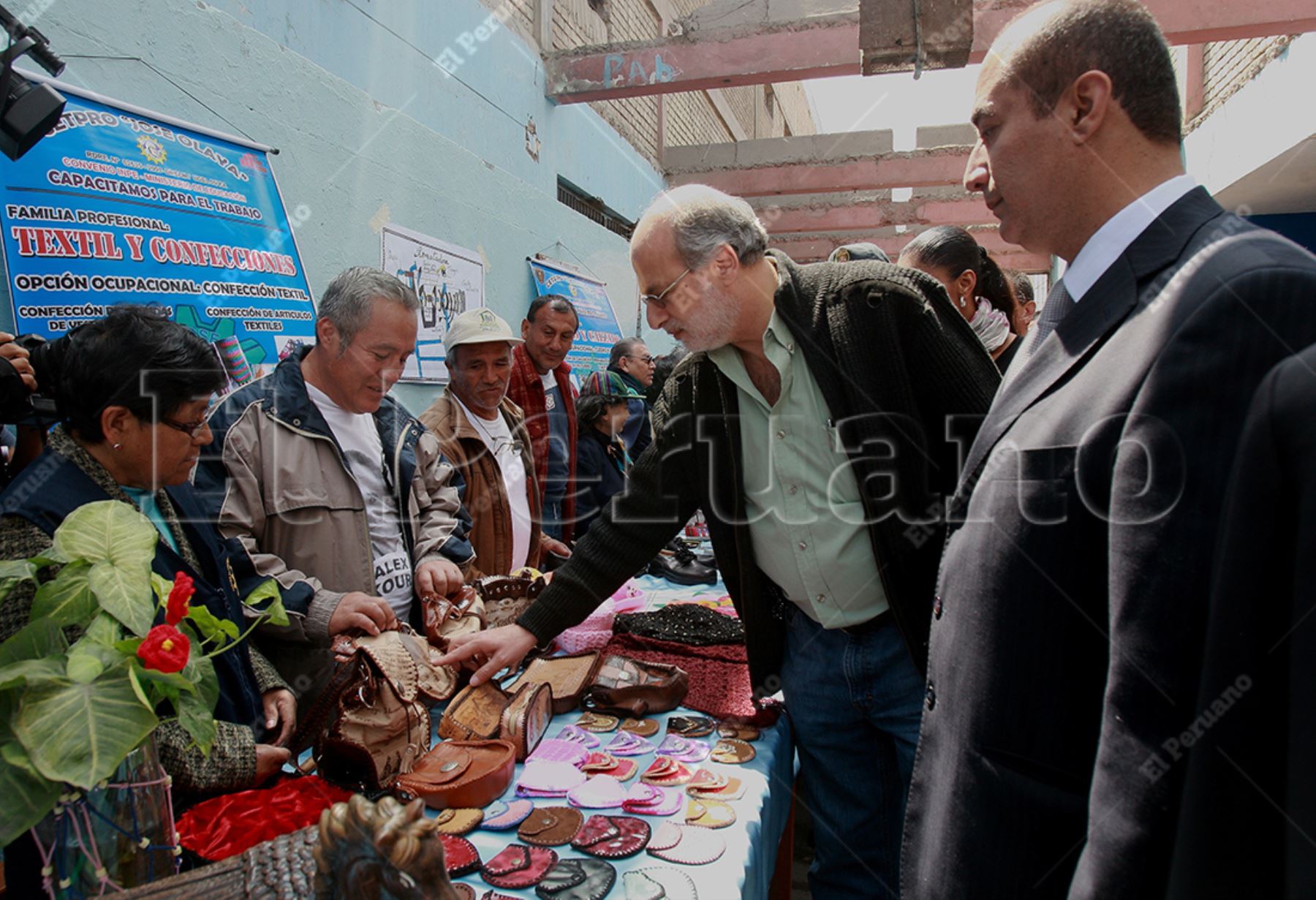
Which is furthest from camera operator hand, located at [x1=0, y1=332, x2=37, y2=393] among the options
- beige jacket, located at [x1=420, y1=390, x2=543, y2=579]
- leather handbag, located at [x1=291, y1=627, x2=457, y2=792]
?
beige jacket, located at [x1=420, y1=390, x2=543, y2=579]

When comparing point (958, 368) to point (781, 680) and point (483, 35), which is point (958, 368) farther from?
point (483, 35)

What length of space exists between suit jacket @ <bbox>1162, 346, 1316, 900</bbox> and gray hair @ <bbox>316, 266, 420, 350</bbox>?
222 centimetres

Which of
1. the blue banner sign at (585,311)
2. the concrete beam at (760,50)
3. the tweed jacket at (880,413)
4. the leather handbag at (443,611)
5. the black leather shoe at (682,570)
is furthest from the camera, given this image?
the blue banner sign at (585,311)

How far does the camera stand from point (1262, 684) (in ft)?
2.18

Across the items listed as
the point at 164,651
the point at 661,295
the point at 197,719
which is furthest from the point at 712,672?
the point at 164,651

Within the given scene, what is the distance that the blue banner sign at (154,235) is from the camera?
85.1 inches

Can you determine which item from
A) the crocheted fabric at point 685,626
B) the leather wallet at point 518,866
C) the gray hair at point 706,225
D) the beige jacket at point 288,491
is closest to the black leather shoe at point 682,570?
the crocheted fabric at point 685,626

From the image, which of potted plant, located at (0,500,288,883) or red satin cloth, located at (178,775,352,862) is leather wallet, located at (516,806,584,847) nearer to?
red satin cloth, located at (178,775,352,862)

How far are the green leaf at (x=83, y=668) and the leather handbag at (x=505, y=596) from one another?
4.49 feet

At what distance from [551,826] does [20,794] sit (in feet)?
2.79

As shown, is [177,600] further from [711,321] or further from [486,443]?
[486,443]

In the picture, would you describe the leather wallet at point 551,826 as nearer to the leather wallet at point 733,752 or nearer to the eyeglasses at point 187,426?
the leather wallet at point 733,752

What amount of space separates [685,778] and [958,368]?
1.13 m

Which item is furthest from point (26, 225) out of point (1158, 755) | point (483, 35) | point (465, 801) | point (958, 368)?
point (483, 35)
